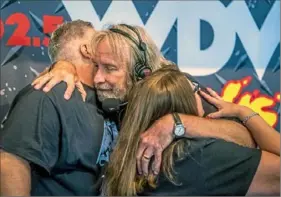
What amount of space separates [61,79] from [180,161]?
1.32ft

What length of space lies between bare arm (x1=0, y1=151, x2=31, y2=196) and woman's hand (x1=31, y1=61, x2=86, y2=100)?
195 mm

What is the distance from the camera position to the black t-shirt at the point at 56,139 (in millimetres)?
1065

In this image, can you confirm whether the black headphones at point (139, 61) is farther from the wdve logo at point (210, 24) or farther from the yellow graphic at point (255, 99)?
the yellow graphic at point (255, 99)

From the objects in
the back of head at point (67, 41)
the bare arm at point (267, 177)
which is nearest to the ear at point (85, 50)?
the back of head at point (67, 41)

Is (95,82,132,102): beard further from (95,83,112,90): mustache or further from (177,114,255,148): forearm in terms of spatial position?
(177,114,255,148): forearm

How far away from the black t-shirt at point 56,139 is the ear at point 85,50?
18cm

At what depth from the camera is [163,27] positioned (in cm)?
148

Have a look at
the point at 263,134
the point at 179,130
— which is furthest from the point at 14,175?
the point at 263,134

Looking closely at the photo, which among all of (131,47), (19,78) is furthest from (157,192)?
(19,78)

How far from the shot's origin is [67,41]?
1.38 m

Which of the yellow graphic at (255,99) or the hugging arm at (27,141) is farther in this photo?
the yellow graphic at (255,99)

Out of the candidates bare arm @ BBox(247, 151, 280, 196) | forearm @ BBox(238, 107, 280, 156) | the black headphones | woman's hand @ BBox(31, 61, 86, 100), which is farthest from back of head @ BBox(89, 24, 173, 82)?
bare arm @ BBox(247, 151, 280, 196)

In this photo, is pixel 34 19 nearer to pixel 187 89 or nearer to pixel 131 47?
pixel 131 47

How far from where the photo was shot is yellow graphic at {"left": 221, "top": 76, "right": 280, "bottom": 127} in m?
1.47
